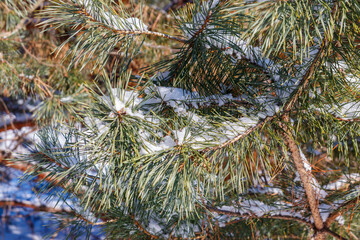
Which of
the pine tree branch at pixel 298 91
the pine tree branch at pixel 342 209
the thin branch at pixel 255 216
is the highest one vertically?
the pine tree branch at pixel 298 91

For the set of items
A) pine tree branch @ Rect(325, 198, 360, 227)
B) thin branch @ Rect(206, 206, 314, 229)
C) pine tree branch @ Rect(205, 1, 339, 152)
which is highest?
pine tree branch @ Rect(205, 1, 339, 152)

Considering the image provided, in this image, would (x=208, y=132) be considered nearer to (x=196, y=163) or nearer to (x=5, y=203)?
(x=196, y=163)

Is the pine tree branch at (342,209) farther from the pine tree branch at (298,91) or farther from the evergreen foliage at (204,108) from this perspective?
the pine tree branch at (298,91)

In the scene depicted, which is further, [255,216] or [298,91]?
[255,216]

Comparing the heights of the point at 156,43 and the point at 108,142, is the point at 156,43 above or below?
above

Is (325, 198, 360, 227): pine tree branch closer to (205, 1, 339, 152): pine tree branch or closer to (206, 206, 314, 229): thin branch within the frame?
(206, 206, 314, 229): thin branch

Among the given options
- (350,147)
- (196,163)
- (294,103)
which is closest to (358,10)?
(294,103)

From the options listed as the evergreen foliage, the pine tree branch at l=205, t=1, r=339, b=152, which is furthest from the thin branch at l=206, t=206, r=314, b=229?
the pine tree branch at l=205, t=1, r=339, b=152

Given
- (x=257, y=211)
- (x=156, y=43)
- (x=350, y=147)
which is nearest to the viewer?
(x=257, y=211)

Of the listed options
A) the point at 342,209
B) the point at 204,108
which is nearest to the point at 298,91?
the point at 204,108

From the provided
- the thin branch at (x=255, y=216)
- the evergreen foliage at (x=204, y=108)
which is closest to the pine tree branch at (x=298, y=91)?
the evergreen foliage at (x=204, y=108)

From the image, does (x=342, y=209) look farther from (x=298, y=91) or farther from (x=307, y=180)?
(x=298, y=91)
